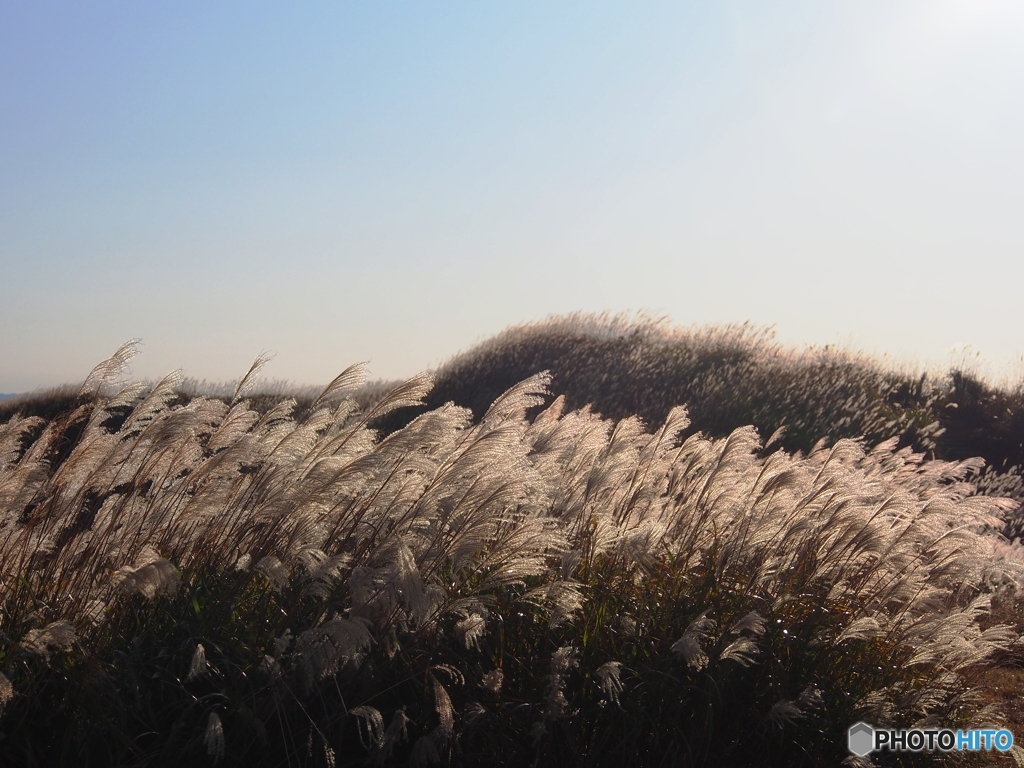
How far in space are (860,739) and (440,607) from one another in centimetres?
180

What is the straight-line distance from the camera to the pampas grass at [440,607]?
292cm

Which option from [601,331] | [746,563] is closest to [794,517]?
[746,563]

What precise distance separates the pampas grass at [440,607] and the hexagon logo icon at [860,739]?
0.20 feet

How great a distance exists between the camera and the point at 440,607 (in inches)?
127

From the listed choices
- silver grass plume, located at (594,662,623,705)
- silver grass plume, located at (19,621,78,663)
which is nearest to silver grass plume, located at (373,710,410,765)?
silver grass plume, located at (594,662,623,705)

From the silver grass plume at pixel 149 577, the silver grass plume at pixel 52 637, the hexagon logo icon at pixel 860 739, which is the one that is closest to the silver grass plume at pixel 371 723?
the silver grass plume at pixel 149 577

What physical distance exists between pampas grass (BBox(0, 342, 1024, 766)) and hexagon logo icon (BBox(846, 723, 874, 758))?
0.20ft

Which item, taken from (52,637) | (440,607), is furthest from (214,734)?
(440,607)

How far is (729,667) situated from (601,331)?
549 inches

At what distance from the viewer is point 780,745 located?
3.29 meters

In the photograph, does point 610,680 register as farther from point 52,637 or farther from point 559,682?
point 52,637

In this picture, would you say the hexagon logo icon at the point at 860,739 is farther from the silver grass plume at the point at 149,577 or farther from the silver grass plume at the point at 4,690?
the silver grass plume at the point at 4,690

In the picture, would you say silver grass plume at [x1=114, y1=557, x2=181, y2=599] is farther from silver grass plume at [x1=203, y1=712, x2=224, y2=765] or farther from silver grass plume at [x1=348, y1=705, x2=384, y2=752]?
silver grass plume at [x1=348, y1=705, x2=384, y2=752]

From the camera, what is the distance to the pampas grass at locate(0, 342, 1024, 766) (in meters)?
2.92
